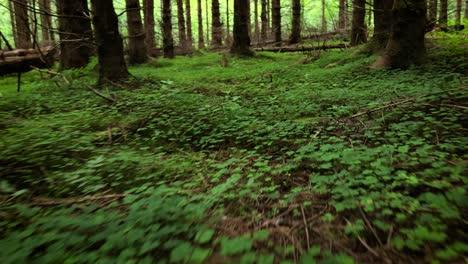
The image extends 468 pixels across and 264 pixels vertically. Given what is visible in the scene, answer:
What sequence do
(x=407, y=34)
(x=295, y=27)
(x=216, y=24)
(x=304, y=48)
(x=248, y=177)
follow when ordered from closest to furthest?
(x=248, y=177), (x=407, y=34), (x=304, y=48), (x=295, y=27), (x=216, y=24)

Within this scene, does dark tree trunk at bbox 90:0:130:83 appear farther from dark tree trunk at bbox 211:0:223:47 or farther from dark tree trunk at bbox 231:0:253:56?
dark tree trunk at bbox 211:0:223:47

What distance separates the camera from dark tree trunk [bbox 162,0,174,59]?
13.1 m

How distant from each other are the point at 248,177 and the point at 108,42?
228 inches

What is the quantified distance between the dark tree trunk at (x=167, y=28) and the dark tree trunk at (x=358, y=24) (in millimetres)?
7416

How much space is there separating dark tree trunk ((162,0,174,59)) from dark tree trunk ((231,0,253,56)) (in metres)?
3.12

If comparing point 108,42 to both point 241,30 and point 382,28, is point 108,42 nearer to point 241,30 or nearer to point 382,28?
point 241,30

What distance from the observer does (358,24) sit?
446 inches

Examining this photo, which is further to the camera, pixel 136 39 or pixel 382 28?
pixel 136 39

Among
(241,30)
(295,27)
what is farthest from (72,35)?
(295,27)

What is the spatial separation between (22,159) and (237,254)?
2994 millimetres

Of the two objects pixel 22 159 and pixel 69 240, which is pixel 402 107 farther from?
pixel 22 159

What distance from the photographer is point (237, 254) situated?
2.02 metres

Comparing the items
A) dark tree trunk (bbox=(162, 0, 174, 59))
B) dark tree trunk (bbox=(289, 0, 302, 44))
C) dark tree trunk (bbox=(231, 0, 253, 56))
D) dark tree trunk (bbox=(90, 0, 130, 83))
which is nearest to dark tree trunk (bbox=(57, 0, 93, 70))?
dark tree trunk (bbox=(90, 0, 130, 83))

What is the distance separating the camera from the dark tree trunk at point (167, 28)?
13.1 meters
